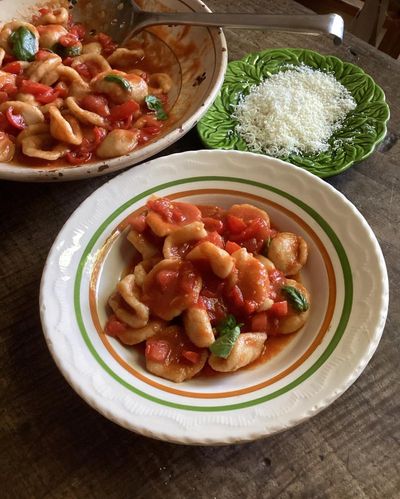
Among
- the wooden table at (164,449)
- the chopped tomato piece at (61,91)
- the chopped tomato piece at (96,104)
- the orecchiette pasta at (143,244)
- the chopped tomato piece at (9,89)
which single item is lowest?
the wooden table at (164,449)

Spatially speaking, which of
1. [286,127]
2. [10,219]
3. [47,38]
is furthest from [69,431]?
[47,38]

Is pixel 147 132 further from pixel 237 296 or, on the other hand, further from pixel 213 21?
pixel 237 296

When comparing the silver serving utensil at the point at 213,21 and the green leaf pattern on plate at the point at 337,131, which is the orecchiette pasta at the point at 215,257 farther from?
the silver serving utensil at the point at 213,21

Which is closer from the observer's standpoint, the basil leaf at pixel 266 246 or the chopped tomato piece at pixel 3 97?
the basil leaf at pixel 266 246

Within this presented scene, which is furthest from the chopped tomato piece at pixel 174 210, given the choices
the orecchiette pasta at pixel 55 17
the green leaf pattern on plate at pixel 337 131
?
the orecchiette pasta at pixel 55 17

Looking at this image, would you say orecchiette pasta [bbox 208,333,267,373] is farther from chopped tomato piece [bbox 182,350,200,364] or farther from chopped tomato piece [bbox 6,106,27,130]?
chopped tomato piece [bbox 6,106,27,130]

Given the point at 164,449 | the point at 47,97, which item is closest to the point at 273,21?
the point at 47,97

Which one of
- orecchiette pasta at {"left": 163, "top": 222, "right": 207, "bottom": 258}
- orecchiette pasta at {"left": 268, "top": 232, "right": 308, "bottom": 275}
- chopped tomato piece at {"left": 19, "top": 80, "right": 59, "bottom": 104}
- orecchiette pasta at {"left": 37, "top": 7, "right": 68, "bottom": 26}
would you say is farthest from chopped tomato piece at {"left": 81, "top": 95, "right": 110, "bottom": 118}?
orecchiette pasta at {"left": 268, "top": 232, "right": 308, "bottom": 275}

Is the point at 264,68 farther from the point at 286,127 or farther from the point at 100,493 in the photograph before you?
the point at 100,493
